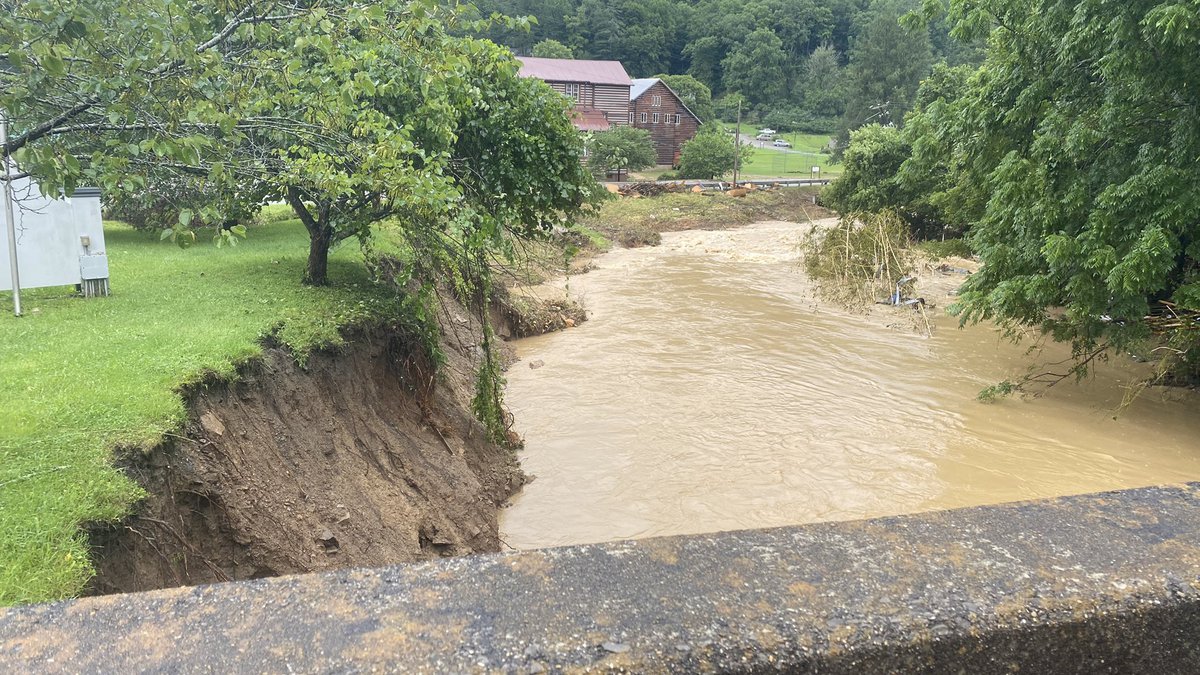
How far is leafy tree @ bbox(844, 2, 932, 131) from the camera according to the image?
63938mm

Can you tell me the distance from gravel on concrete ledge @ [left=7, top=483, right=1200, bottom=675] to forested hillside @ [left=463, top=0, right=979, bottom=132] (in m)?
77.0

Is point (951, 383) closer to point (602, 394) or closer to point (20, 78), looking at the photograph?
point (602, 394)

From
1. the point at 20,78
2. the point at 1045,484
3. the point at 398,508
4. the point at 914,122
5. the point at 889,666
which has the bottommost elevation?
the point at 1045,484

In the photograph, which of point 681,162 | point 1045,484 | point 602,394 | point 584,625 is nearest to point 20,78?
point 584,625

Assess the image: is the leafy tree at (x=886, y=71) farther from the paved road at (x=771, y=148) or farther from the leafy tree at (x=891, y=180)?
the leafy tree at (x=891, y=180)

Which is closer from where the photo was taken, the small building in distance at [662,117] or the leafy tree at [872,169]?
the leafy tree at [872,169]

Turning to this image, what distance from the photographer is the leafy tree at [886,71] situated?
63.9m

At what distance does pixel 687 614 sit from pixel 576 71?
62562mm

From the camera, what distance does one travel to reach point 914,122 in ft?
47.1

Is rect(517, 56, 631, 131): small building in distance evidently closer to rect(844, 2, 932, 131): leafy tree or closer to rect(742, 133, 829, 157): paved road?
rect(742, 133, 829, 157): paved road

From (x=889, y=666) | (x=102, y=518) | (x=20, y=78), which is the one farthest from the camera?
(x=102, y=518)

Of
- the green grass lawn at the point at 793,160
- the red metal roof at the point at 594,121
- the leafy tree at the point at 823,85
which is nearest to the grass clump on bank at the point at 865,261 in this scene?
the green grass lawn at the point at 793,160

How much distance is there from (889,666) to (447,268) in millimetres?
7763

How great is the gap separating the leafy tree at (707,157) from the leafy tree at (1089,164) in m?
40.4
